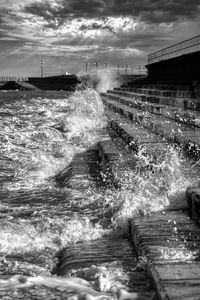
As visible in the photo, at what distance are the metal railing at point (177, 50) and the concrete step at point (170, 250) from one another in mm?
15681

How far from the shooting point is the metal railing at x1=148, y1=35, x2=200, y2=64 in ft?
60.4

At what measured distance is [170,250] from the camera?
276cm

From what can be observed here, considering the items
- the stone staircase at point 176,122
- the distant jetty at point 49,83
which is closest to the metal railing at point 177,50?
the stone staircase at point 176,122

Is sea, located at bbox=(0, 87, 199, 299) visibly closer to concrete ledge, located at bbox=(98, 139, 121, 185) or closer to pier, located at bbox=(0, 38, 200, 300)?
pier, located at bbox=(0, 38, 200, 300)

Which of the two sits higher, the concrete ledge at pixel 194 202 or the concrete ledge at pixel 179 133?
the concrete ledge at pixel 179 133

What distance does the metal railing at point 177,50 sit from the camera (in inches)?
725

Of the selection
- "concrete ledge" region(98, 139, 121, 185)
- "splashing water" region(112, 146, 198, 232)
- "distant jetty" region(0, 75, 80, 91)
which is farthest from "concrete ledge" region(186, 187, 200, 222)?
"distant jetty" region(0, 75, 80, 91)

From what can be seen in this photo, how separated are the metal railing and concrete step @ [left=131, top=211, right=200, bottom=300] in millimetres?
15681

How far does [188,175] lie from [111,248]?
1.50 meters

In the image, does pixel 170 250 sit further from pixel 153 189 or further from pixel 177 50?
pixel 177 50

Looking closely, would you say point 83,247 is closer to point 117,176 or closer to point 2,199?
point 117,176

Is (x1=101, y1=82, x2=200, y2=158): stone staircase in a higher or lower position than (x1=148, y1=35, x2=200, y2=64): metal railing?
lower

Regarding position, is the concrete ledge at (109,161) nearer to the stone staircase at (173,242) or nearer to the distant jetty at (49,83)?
the stone staircase at (173,242)

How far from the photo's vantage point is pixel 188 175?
171 inches
